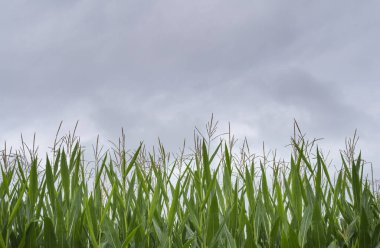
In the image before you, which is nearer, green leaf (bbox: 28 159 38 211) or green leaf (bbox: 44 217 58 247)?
green leaf (bbox: 44 217 58 247)

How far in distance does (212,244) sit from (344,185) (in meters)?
1.27

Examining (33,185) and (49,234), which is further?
(33,185)

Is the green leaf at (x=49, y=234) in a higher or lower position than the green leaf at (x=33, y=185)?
lower

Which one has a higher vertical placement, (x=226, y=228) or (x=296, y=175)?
(x=296, y=175)

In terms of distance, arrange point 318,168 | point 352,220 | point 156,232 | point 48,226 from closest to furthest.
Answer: point 48,226 → point 156,232 → point 318,168 → point 352,220

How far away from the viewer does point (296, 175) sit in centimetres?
317

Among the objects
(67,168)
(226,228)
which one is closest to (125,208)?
(67,168)

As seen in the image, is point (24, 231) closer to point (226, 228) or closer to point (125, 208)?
point (125, 208)

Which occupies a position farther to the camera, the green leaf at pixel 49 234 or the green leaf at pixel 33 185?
the green leaf at pixel 33 185

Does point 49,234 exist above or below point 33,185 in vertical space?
below

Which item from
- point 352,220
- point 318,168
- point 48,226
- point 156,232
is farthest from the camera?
point 352,220

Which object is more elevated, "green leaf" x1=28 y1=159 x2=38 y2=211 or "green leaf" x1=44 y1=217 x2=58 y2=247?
"green leaf" x1=28 y1=159 x2=38 y2=211

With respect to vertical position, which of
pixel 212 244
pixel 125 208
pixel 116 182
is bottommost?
pixel 212 244

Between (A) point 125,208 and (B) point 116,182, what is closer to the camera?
(A) point 125,208
